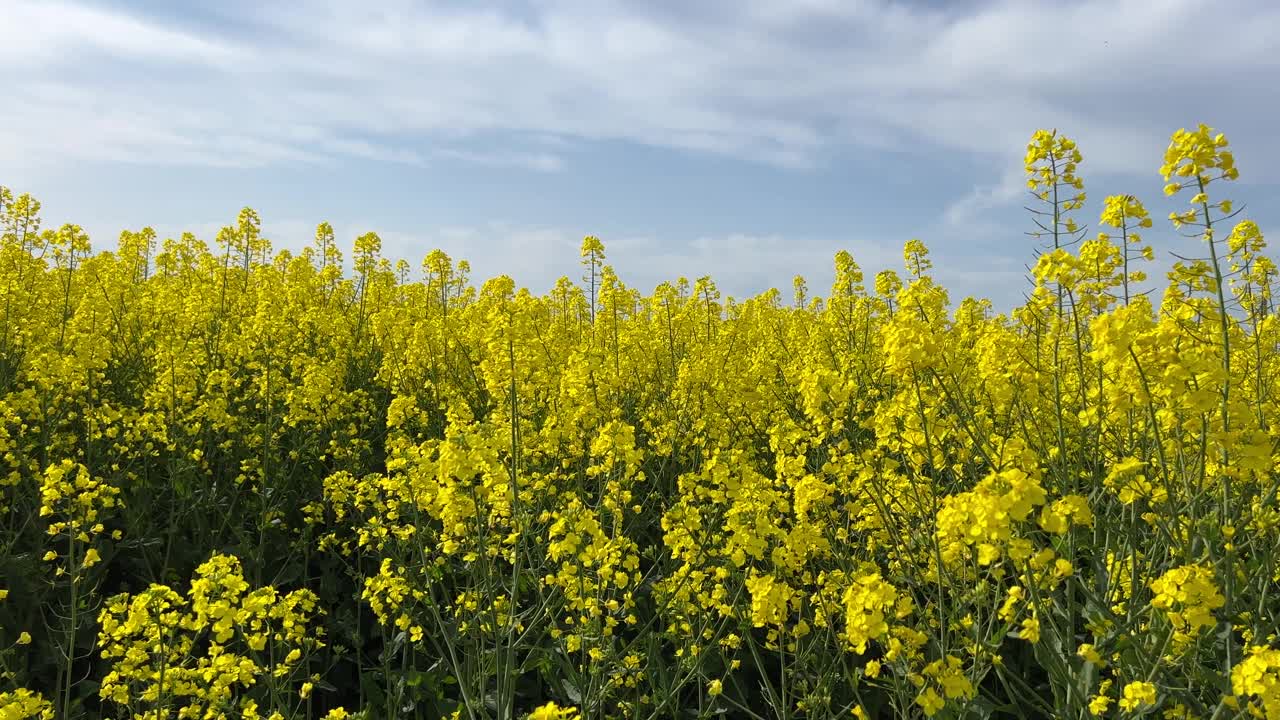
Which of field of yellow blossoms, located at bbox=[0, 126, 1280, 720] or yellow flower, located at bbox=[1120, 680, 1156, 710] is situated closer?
yellow flower, located at bbox=[1120, 680, 1156, 710]

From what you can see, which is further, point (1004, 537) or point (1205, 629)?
point (1205, 629)

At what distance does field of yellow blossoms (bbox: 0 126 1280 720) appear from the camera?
9.07 ft

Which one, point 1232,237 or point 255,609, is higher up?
point 1232,237

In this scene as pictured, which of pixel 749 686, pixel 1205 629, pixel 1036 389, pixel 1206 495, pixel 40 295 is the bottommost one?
pixel 749 686

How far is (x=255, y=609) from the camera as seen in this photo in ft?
10.1

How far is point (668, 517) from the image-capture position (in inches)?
150

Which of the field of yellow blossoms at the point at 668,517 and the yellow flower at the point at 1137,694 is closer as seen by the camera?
the yellow flower at the point at 1137,694

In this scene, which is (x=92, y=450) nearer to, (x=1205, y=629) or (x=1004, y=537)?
(x=1004, y=537)

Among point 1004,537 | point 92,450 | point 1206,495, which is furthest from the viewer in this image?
point 92,450

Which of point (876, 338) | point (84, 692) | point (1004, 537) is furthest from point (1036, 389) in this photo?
point (84, 692)

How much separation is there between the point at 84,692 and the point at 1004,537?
4.36 metres

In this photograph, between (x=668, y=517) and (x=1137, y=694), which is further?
(x=668, y=517)

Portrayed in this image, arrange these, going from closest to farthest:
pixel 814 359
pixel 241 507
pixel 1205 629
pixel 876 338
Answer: pixel 1205 629
pixel 241 507
pixel 814 359
pixel 876 338

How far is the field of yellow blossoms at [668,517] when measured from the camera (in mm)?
2766
